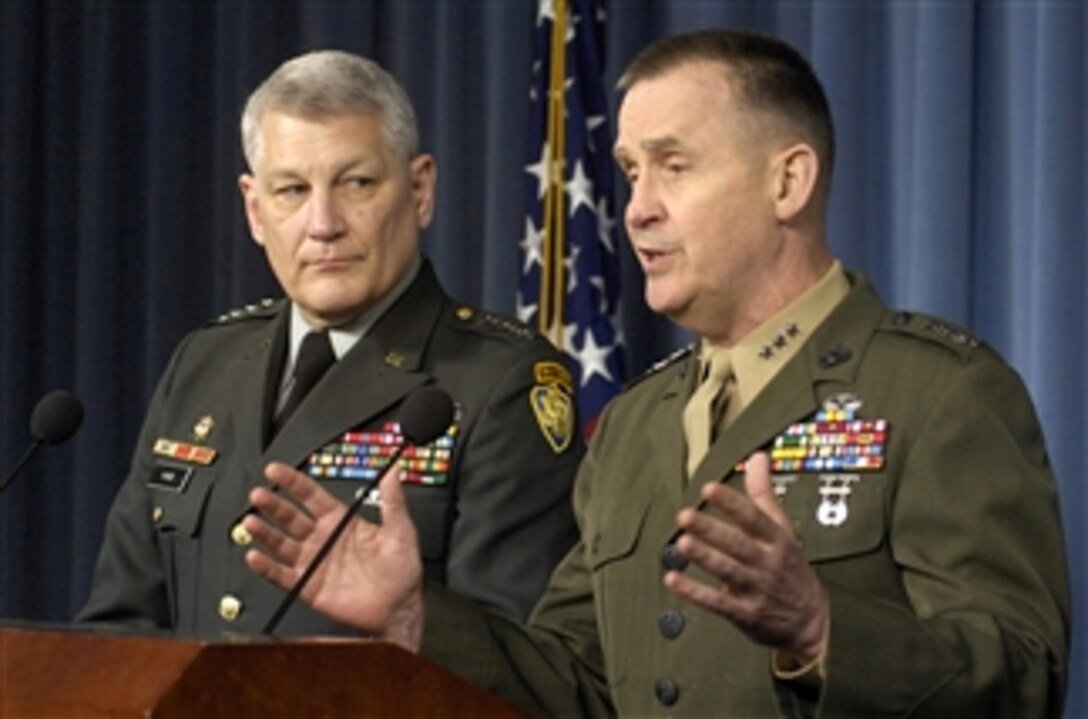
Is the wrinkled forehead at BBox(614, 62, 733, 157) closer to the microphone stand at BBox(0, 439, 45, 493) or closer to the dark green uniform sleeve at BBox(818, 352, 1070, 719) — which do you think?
the dark green uniform sleeve at BBox(818, 352, 1070, 719)

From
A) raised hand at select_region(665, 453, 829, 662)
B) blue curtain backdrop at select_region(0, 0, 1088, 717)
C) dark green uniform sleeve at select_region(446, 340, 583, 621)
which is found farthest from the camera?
blue curtain backdrop at select_region(0, 0, 1088, 717)

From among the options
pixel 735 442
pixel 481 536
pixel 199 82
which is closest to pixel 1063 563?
pixel 735 442

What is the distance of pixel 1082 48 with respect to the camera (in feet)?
13.9

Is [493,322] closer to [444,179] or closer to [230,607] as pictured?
[230,607]

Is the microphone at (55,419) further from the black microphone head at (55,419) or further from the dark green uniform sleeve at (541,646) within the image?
the dark green uniform sleeve at (541,646)

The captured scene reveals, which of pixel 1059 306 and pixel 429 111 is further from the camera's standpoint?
pixel 429 111

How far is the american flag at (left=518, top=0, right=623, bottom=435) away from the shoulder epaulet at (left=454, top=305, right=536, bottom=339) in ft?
4.27

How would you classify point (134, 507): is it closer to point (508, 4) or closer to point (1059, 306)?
point (1059, 306)

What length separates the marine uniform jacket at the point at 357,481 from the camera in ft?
9.80

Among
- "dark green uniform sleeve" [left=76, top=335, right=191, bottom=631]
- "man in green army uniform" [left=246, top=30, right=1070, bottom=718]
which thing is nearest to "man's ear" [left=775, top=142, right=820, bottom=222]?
"man in green army uniform" [left=246, top=30, right=1070, bottom=718]

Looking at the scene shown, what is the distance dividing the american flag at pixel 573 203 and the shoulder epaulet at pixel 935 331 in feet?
6.56

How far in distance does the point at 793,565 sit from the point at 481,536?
1040 mm

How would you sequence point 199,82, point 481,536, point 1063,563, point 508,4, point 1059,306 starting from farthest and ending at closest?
point 199,82 → point 508,4 → point 1059,306 → point 481,536 → point 1063,563

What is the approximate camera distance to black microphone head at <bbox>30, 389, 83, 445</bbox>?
2.59 metres
